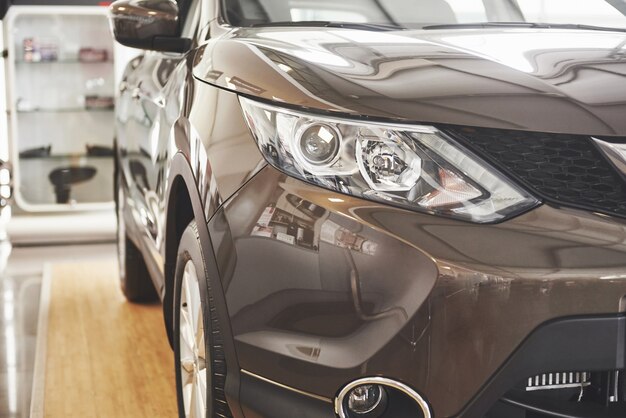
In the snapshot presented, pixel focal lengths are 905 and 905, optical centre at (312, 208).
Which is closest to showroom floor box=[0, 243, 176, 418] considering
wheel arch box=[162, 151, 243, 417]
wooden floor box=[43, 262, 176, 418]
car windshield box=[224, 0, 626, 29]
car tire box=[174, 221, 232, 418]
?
wooden floor box=[43, 262, 176, 418]

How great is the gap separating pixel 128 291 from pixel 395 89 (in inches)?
99.3

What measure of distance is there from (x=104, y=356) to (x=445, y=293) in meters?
1.99

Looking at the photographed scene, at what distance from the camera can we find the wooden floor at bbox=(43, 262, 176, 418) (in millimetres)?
2555

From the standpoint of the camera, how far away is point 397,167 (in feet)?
4.51

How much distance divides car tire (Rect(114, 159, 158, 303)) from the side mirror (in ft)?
4.44

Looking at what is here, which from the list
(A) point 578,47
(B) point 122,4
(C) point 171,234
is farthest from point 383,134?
(B) point 122,4

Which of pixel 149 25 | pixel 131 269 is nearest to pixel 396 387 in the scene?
pixel 149 25

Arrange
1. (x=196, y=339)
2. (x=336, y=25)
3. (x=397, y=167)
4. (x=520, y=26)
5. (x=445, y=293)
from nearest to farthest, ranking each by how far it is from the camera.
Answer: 1. (x=445, y=293)
2. (x=397, y=167)
3. (x=196, y=339)
4. (x=336, y=25)
5. (x=520, y=26)

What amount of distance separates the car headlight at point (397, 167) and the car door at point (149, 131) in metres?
0.69

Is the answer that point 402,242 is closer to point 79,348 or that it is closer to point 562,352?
point 562,352

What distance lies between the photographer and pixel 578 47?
161 centimetres

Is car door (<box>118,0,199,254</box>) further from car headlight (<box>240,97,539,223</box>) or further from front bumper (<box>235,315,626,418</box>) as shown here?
front bumper (<box>235,315,626,418</box>)

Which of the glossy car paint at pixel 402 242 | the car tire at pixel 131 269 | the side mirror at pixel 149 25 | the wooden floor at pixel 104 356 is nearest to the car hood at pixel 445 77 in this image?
the glossy car paint at pixel 402 242

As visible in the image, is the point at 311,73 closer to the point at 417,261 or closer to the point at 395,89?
the point at 395,89
